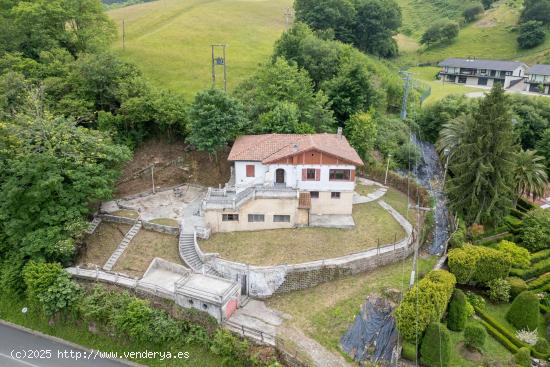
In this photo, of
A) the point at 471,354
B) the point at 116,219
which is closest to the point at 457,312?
the point at 471,354

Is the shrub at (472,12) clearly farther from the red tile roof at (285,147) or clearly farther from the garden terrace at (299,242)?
the garden terrace at (299,242)

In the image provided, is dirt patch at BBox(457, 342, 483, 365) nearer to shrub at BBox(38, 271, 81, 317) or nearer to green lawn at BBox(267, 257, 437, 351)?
green lawn at BBox(267, 257, 437, 351)

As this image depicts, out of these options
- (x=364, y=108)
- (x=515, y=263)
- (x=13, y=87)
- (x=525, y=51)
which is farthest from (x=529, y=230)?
(x=525, y=51)

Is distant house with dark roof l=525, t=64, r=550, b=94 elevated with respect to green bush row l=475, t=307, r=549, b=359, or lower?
elevated

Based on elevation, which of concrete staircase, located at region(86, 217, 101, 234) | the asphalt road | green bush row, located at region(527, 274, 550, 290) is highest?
concrete staircase, located at region(86, 217, 101, 234)

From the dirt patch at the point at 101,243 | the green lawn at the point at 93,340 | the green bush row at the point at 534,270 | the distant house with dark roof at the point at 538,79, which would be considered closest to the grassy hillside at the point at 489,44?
the distant house with dark roof at the point at 538,79

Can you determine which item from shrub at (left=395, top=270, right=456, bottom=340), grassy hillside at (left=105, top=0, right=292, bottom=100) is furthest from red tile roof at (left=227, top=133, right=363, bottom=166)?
grassy hillside at (left=105, top=0, right=292, bottom=100)
